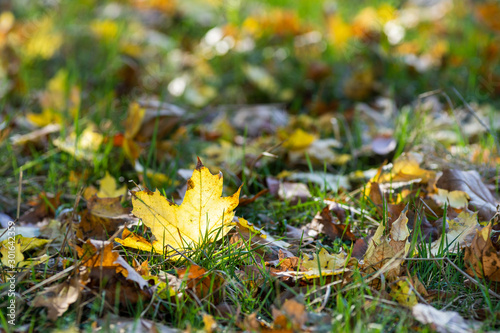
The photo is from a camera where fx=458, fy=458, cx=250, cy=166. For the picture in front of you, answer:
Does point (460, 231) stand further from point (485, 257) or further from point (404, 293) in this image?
point (404, 293)

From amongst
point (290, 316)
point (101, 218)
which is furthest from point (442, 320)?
point (101, 218)

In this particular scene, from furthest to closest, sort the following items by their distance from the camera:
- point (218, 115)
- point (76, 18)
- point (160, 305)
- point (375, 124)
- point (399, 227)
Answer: point (76, 18)
point (218, 115)
point (375, 124)
point (399, 227)
point (160, 305)

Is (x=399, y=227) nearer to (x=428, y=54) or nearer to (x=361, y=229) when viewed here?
(x=361, y=229)

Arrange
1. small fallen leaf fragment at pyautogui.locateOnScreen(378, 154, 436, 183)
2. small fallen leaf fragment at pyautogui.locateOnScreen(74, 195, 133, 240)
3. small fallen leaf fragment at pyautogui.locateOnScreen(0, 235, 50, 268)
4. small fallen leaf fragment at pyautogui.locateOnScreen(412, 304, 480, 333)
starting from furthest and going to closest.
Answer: small fallen leaf fragment at pyautogui.locateOnScreen(378, 154, 436, 183), small fallen leaf fragment at pyautogui.locateOnScreen(74, 195, 133, 240), small fallen leaf fragment at pyautogui.locateOnScreen(0, 235, 50, 268), small fallen leaf fragment at pyautogui.locateOnScreen(412, 304, 480, 333)

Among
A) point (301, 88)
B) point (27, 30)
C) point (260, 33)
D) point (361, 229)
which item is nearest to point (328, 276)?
point (361, 229)

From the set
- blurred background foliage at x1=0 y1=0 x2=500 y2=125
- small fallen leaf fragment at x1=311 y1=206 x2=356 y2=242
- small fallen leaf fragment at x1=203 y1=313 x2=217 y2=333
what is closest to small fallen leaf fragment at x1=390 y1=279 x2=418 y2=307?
small fallen leaf fragment at x1=311 y1=206 x2=356 y2=242

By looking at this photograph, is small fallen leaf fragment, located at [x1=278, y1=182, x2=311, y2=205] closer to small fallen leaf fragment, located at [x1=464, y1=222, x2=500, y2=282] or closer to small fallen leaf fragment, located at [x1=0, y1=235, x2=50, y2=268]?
small fallen leaf fragment, located at [x1=464, y1=222, x2=500, y2=282]

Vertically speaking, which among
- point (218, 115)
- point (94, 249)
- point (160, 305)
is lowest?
point (218, 115)
